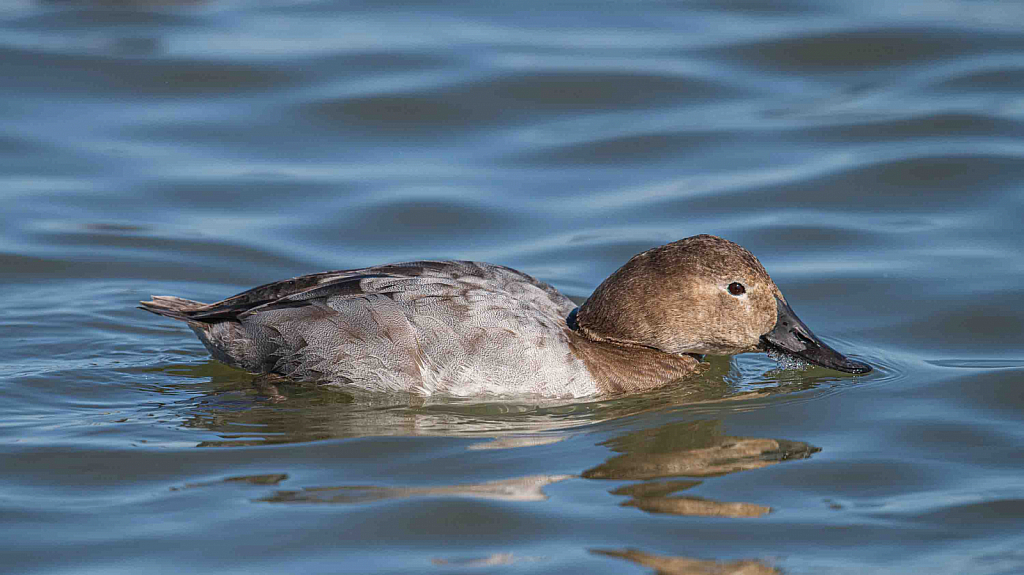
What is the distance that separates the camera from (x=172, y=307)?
701cm

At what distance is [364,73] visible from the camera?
471 inches

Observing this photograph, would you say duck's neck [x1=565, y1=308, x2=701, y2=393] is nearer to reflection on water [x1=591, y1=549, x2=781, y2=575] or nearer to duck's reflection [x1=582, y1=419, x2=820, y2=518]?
duck's reflection [x1=582, y1=419, x2=820, y2=518]

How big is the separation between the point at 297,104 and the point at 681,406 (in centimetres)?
593

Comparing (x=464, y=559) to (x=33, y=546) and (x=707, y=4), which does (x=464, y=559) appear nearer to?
(x=33, y=546)

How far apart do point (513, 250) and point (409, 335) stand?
275 centimetres

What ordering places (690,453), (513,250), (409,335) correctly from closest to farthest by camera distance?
1. (690,453)
2. (409,335)
3. (513,250)

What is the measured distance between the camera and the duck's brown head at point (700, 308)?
6699mm

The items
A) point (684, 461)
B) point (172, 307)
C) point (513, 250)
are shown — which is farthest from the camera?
point (513, 250)

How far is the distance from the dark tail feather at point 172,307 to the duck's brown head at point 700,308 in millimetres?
2101

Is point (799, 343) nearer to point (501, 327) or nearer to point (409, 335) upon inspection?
point (501, 327)

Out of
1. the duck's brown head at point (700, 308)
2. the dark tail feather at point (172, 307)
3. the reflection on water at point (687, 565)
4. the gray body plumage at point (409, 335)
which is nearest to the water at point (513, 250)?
the reflection on water at point (687, 565)

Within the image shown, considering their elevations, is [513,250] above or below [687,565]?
above

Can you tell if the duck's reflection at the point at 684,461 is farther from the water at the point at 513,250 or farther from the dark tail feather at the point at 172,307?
the dark tail feather at the point at 172,307

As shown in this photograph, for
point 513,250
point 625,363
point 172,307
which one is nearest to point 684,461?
Answer: point 625,363
